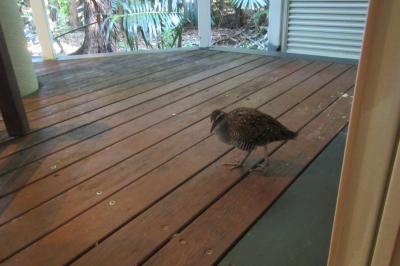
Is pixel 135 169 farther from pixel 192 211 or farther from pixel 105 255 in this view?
pixel 105 255

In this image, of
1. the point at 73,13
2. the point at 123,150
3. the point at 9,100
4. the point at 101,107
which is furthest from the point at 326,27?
the point at 73,13

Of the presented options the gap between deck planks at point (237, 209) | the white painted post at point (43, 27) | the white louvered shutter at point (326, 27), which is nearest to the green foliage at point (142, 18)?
the white painted post at point (43, 27)

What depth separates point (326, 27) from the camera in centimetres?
397

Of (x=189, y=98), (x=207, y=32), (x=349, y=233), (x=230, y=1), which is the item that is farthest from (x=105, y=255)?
(x=230, y=1)

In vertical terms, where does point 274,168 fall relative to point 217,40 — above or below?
above

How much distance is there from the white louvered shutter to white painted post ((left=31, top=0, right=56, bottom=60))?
290cm

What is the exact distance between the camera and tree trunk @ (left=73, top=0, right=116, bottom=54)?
237 inches

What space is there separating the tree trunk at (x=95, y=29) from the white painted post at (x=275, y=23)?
3.07 meters

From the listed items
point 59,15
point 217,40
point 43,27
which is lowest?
point 217,40

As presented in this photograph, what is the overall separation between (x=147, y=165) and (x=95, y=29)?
493 cm

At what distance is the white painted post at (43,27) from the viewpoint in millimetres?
4250

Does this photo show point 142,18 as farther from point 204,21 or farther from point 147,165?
point 147,165

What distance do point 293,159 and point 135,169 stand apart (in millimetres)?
871

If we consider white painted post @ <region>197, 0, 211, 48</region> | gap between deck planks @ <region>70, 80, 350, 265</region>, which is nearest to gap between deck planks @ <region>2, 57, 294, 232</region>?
gap between deck planks @ <region>70, 80, 350, 265</region>
